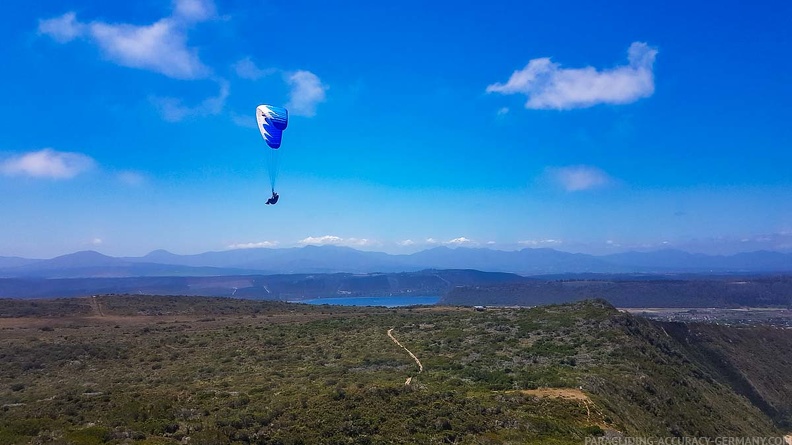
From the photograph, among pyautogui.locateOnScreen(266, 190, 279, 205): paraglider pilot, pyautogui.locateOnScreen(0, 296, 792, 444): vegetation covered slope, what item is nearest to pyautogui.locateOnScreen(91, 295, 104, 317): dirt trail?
pyautogui.locateOnScreen(0, 296, 792, 444): vegetation covered slope

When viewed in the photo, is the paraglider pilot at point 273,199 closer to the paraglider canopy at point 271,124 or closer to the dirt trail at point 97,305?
the paraglider canopy at point 271,124

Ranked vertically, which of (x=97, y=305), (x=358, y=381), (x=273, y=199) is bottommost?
(x=97, y=305)

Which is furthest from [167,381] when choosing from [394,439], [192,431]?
[394,439]

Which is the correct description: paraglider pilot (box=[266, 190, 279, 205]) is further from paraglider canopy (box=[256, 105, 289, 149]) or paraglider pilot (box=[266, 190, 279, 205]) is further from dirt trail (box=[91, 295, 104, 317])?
dirt trail (box=[91, 295, 104, 317])

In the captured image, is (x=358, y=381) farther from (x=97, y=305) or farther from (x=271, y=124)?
(x=97, y=305)

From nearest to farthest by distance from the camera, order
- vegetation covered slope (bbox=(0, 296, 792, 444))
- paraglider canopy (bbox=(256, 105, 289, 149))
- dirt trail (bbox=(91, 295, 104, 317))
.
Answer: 1. vegetation covered slope (bbox=(0, 296, 792, 444))
2. paraglider canopy (bbox=(256, 105, 289, 149))
3. dirt trail (bbox=(91, 295, 104, 317))

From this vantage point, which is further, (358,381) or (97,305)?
(97,305)

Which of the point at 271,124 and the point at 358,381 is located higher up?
the point at 271,124

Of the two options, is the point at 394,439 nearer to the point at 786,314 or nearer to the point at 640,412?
the point at 640,412

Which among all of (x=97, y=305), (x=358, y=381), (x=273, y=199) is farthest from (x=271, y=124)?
(x=97, y=305)
